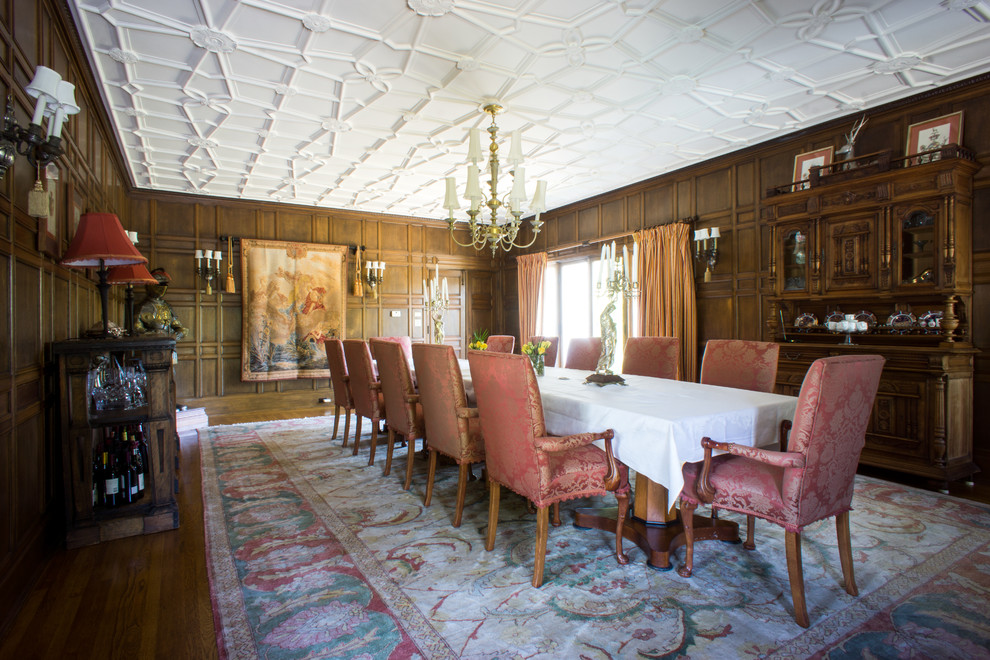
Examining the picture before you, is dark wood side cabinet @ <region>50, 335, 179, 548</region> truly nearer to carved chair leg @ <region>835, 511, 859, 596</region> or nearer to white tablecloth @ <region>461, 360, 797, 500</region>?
white tablecloth @ <region>461, 360, 797, 500</region>

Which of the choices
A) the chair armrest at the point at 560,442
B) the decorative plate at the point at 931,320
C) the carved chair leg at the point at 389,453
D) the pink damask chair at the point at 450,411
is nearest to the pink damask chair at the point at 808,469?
the chair armrest at the point at 560,442

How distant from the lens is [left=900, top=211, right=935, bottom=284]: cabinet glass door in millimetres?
3578

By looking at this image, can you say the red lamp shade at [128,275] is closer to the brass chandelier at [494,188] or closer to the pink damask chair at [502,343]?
the brass chandelier at [494,188]

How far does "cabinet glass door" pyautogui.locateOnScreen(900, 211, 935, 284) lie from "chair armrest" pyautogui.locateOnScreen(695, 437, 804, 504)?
272 cm

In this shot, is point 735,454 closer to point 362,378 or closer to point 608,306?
point 608,306

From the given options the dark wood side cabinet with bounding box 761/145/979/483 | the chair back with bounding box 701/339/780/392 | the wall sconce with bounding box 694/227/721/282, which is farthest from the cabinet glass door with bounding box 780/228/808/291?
the chair back with bounding box 701/339/780/392

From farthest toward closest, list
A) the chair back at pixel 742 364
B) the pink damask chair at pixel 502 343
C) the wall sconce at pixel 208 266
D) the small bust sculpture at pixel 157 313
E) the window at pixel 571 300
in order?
1. the window at pixel 571 300
2. the wall sconce at pixel 208 266
3. the small bust sculpture at pixel 157 313
4. the pink damask chair at pixel 502 343
5. the chair back at pixel 742 364

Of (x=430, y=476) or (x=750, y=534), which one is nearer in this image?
(x=750, y=534)

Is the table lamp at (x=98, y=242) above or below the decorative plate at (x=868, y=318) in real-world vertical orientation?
above

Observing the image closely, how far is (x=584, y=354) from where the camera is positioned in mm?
4594

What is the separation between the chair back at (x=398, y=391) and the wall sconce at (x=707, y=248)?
3690mm

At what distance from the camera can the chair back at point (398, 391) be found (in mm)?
3361

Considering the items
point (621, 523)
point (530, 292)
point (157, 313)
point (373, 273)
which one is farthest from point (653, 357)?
Result: point (157, 313)

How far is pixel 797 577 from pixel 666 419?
729mm
